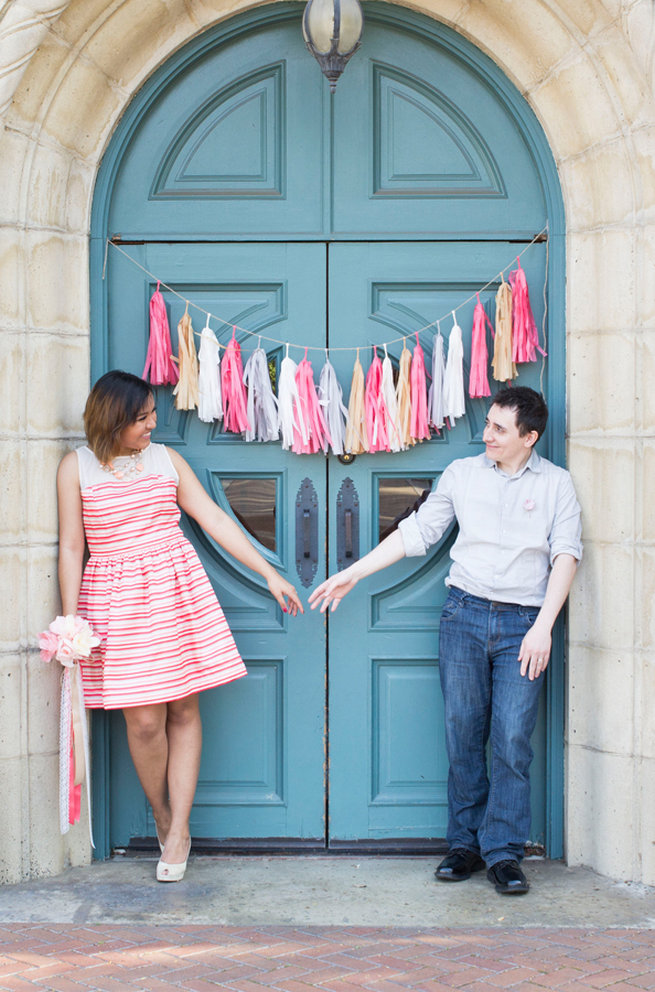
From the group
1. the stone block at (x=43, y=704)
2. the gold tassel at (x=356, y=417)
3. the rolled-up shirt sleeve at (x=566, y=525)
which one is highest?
the gold tassel at (x=356, y=417)

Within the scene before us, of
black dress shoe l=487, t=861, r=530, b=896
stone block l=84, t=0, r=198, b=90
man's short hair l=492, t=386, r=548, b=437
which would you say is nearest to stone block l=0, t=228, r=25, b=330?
stone block l=84, t=0, r=198, b=90

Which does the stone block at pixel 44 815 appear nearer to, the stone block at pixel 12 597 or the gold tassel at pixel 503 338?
the stone block at pixel 12 597

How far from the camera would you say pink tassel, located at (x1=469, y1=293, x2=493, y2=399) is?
4.04 m

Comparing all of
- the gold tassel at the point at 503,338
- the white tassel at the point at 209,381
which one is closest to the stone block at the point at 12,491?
the white tassel at the point at 209,381

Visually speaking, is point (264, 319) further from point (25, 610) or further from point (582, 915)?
point (582, 915)

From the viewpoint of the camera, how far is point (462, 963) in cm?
322

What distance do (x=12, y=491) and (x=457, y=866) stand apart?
7.05 ft

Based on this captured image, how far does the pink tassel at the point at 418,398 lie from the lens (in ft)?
13.2

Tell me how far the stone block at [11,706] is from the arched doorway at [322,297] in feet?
1.29

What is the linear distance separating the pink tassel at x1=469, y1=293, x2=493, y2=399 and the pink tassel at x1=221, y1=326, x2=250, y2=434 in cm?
88

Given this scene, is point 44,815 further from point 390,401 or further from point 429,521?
point 390,401

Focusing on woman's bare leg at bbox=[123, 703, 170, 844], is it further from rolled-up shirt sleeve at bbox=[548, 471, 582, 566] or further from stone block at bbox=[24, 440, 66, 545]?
rolled-up shirt sleeve at bbox=[548, 471, 582, 566]

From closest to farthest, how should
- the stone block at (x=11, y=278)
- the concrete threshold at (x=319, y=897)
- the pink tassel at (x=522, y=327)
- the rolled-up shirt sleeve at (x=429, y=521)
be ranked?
the concrete threshold at (x=319, y=897) < the stone block at (x=11, y=278) < the rolled-up shirt sleeve at (x=429, y=521) < the pink tassel at (x=522, y=327)

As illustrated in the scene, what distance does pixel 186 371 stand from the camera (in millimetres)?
4055
